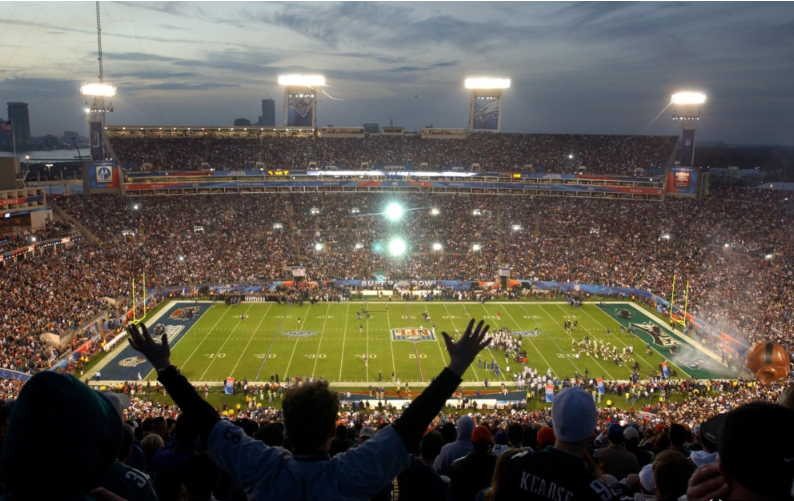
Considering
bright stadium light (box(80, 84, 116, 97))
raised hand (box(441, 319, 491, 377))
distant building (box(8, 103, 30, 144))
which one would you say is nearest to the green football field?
raised hand (box(441, 319, 491, 377))

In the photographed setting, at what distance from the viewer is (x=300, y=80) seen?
186ft

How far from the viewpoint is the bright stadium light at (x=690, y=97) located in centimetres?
5047

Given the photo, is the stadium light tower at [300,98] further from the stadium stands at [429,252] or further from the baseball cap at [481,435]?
the baseball cap at [481,435]

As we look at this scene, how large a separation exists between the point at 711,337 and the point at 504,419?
17.1m

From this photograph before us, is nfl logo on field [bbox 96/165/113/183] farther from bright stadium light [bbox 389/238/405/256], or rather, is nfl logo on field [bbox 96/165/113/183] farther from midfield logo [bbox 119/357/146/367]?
midfield logo [bbox 119/357/146/367]

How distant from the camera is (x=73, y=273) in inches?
1296

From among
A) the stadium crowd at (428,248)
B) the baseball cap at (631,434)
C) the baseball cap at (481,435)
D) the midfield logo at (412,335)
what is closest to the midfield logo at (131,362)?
the stadium crowd at (428,248)

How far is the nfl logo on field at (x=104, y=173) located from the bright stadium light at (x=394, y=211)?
2327 centimetres

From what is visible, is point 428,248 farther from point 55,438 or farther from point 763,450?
point 55,438

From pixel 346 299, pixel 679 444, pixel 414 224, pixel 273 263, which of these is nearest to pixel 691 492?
pixel 679 444

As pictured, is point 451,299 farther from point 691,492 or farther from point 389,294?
point 691,492

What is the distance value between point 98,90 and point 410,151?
28935 mm

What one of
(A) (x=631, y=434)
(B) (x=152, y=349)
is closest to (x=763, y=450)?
(B) (x=152, y=349)

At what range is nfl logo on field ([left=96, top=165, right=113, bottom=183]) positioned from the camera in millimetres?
45500
